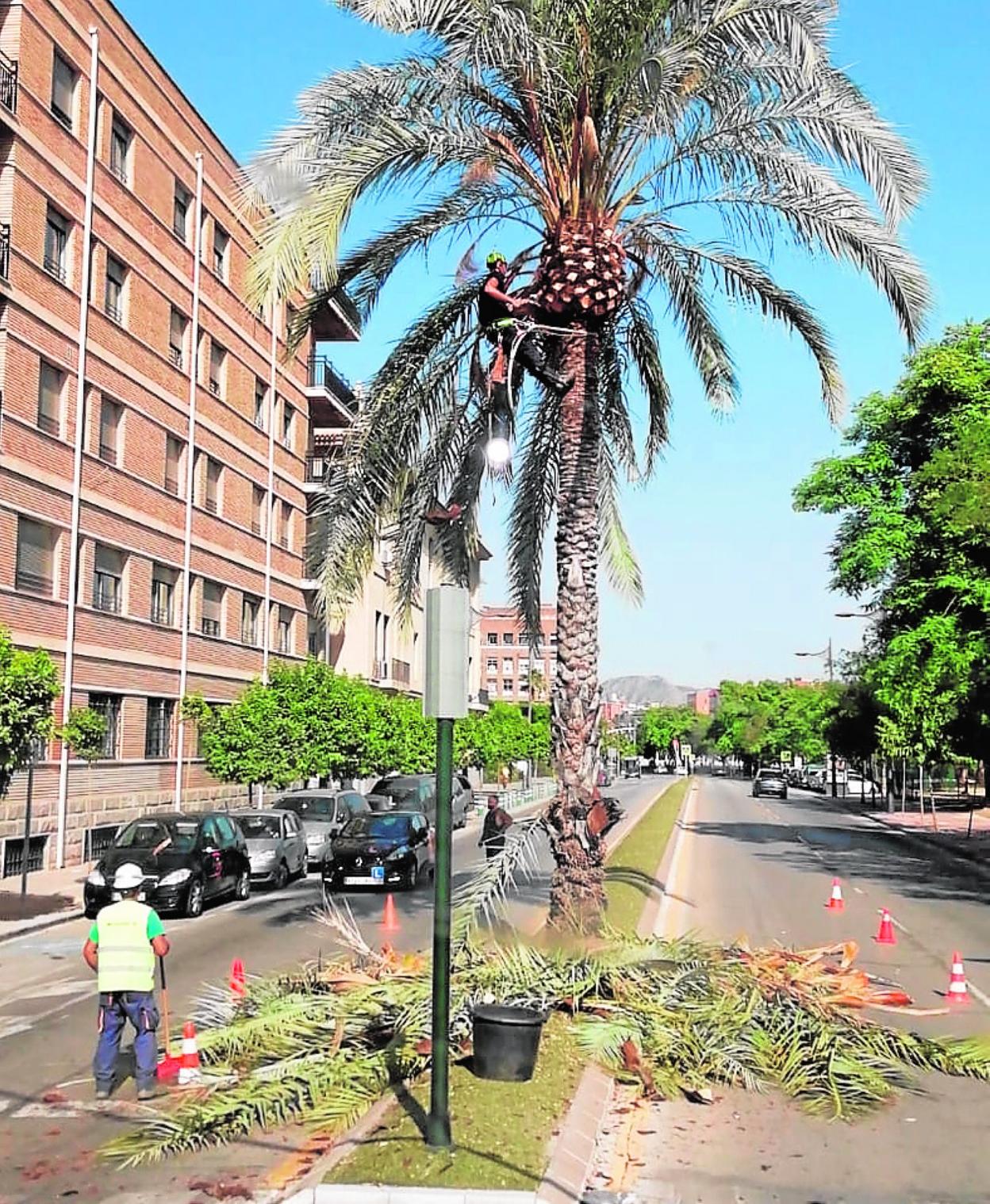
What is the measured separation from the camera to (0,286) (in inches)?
984

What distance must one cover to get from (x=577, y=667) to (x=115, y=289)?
22502 millimetres

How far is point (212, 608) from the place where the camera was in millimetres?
37938

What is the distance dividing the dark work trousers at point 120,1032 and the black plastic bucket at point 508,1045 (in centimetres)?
231

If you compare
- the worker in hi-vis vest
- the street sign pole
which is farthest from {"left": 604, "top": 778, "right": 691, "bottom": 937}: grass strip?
the street sign pole

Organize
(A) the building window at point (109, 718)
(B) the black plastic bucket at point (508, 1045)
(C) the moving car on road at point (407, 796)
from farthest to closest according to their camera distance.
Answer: (C) the moving car on road at point (407, 796) → (A) the building window at point (109, 718) → (B) the black plastic bucket at point (508, 1045)

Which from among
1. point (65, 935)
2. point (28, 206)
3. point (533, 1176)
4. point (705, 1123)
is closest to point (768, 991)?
point (705, 1123)

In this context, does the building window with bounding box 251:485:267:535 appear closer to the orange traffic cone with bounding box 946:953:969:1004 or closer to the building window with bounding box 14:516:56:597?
the building window with bounding box 14:516:56:597

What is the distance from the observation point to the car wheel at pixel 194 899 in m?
18.9

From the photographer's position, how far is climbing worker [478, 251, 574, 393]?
38.1 feet

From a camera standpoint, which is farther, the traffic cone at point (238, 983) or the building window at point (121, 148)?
the building window at point (121, 148)

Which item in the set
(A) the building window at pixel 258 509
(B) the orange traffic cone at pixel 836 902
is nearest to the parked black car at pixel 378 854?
(B) the orange traffic cone at pixel 836 902

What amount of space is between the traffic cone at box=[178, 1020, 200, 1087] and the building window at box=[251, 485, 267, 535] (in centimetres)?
3309

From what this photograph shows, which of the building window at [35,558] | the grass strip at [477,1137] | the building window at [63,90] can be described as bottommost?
the grass strip at [477,1137]

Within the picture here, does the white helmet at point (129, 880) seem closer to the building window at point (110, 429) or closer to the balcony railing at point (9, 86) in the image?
the balcony railing at point (9, 86)
